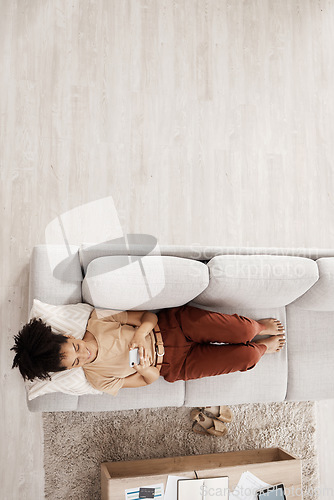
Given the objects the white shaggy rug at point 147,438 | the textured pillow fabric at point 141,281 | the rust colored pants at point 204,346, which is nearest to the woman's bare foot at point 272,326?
the rust colored pants at point 204,346

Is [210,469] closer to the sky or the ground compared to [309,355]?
closer to the ground

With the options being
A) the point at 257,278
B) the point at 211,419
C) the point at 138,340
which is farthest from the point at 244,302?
the point at 211,419

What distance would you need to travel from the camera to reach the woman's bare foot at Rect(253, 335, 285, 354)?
6.03 feet

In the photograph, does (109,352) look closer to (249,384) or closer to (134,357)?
(134,357)

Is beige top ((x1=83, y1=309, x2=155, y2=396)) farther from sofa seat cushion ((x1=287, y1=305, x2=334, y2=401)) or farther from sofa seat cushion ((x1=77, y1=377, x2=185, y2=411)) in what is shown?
sofa seat cushion ((x1=287, y1=305, x2=334, y2=401))

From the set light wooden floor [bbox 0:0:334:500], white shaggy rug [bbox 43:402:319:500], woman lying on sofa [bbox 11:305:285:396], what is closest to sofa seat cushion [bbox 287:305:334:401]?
woman lying on sofa [bbox 11:305:285:396]

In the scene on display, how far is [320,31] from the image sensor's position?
8.21 ft

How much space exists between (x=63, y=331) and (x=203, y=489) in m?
0.96

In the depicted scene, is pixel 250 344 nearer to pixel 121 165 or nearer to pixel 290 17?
pixel 121 165

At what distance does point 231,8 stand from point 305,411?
2.23m

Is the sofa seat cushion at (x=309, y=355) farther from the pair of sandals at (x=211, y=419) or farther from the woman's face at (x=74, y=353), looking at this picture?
the woman's face at (x=74, y=353)

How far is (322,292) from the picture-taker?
1.78 meters

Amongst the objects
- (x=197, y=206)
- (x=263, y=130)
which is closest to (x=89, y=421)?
(x=197, y=206)

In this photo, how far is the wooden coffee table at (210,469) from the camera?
1.82 m
